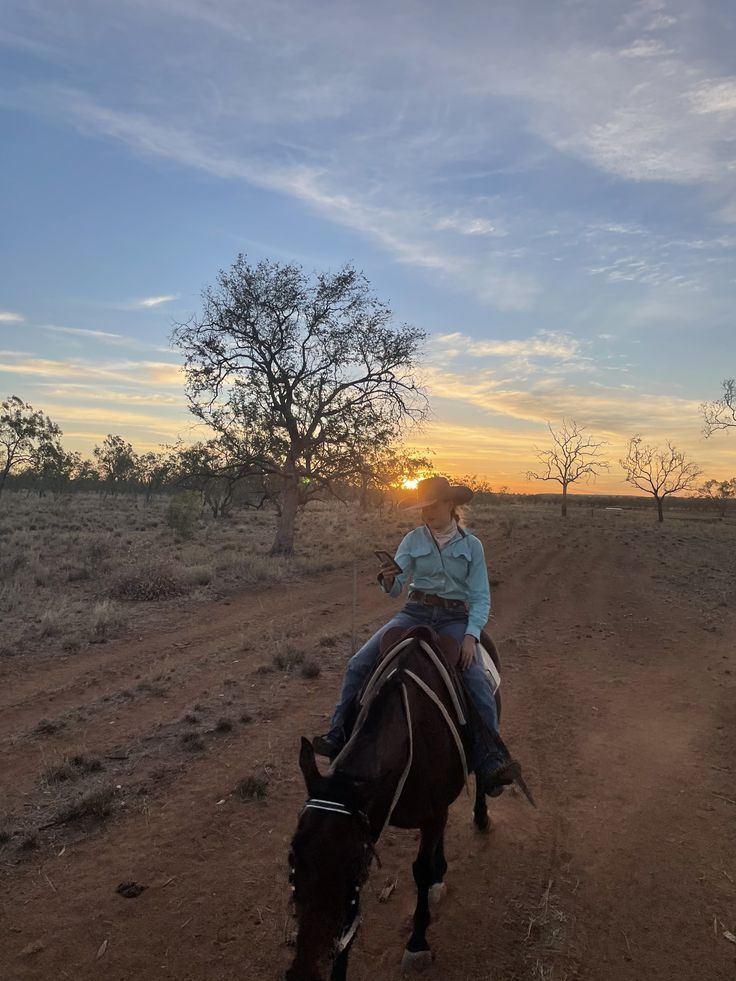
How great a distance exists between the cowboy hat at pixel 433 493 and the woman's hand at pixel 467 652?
1041 millimetres

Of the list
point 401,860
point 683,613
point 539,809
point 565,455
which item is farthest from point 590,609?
point 565,455

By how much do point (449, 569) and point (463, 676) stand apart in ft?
2.61

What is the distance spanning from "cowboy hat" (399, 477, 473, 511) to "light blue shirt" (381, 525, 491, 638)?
20 cm

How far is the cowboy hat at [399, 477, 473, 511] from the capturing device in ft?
14.8

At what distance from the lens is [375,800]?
280 cm

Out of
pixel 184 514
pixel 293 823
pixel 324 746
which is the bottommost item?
pixel 293 823

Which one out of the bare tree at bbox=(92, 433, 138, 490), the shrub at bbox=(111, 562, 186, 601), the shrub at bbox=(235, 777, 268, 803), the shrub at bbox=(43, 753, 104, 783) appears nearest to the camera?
the shrub at bbox=(235, 777, 268, 803)

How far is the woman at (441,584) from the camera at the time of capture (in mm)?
4184

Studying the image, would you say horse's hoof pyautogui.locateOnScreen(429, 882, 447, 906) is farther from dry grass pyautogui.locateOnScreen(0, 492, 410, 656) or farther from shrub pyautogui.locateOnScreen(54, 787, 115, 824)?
dry grass pyautogui.locateOnScreen(0, 492, 410, 656)

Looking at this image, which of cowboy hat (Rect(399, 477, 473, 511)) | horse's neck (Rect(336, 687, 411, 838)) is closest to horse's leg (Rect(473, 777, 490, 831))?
horse's neck (Rect(336, 687, 411, 838))

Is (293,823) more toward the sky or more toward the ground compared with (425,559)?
more toward the ground

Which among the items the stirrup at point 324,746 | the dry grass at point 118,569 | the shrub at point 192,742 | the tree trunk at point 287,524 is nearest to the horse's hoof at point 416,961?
the stirrup at point 324,746

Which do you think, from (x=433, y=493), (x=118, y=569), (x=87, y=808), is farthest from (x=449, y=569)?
(x=118, y=569)

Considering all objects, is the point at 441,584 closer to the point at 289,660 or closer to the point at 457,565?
the point at 457,565
